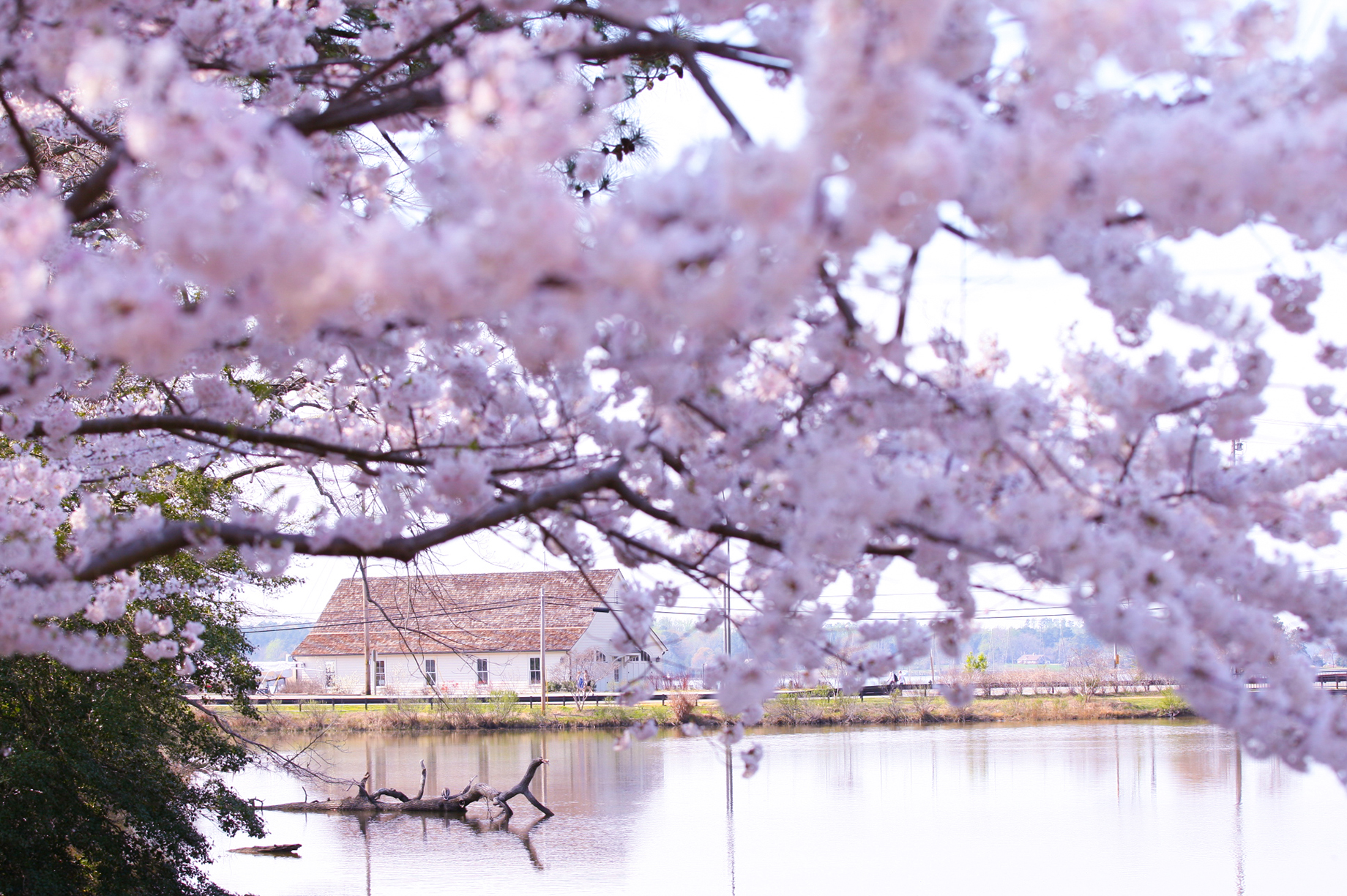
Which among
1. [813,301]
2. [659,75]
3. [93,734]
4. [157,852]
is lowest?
[157,852]

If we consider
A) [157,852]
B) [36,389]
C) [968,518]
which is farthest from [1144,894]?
[36,389]

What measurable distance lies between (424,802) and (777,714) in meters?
12.8

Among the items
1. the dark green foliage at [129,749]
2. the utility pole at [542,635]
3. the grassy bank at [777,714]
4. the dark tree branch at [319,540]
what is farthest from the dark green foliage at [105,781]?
the utility pole at [542,635]

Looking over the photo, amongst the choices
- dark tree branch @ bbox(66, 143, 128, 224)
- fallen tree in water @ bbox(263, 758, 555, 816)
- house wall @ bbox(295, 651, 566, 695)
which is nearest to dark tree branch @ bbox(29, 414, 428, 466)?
dark tree branch @ bbox(66, 143, 128, 224)

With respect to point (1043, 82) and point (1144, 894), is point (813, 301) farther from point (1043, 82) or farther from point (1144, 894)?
point (1144, 894)

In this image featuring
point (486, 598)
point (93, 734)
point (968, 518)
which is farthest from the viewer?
point (486, 598)

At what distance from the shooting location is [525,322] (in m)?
1.71

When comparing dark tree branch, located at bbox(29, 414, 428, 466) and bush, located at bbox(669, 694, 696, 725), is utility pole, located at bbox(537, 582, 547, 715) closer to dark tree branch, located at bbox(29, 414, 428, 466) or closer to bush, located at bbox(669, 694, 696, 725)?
bush, located at bbox(669, 694, 696, 725)

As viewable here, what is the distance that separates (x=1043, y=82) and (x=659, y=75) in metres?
2.96

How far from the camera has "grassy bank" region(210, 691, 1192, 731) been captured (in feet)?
80.4

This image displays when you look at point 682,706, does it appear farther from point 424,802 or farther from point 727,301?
point 727,301

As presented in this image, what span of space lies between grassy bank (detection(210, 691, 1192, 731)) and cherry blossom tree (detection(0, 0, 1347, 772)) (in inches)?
829

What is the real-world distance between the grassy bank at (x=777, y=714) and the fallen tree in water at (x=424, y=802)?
1039cm

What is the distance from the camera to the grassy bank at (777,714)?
24516 mm
